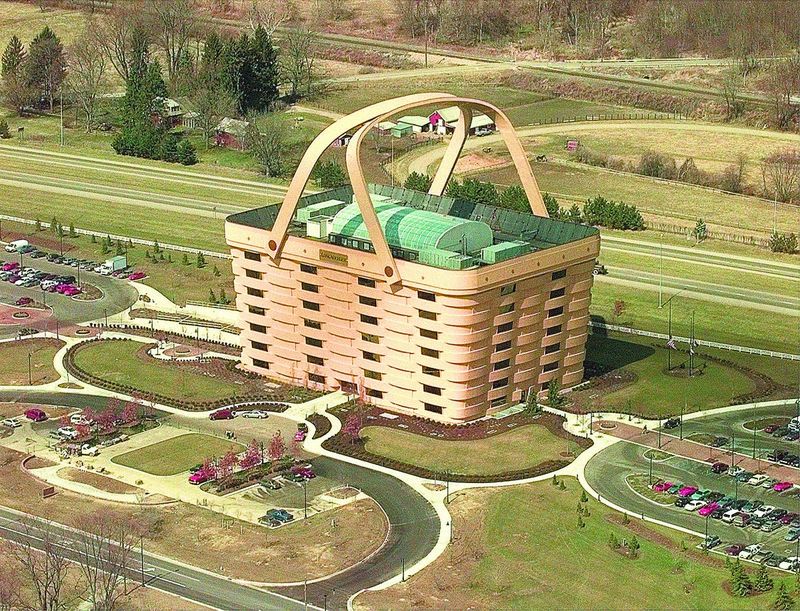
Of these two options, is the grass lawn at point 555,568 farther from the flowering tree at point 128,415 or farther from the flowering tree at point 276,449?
the flowering tree at point 128,415

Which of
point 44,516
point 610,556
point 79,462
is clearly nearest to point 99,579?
point 44,516

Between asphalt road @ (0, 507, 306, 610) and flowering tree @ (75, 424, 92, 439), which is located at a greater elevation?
flowering tree @ (75, 424, 92, 439)

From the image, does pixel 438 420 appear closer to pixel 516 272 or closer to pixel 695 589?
pixel 516 272

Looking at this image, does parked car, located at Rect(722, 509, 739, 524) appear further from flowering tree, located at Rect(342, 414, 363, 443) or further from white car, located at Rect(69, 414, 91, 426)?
white car, located at Rect(69, 414, 91, 426)

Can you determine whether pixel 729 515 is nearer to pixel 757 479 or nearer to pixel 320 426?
pixel 757 479

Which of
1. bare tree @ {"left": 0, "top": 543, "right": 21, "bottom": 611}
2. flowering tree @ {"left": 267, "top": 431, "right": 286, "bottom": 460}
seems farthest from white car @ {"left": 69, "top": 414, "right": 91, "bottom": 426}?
bare tree @ {"left": 0, "top": 543, "right": 21, "bottom": 611}
